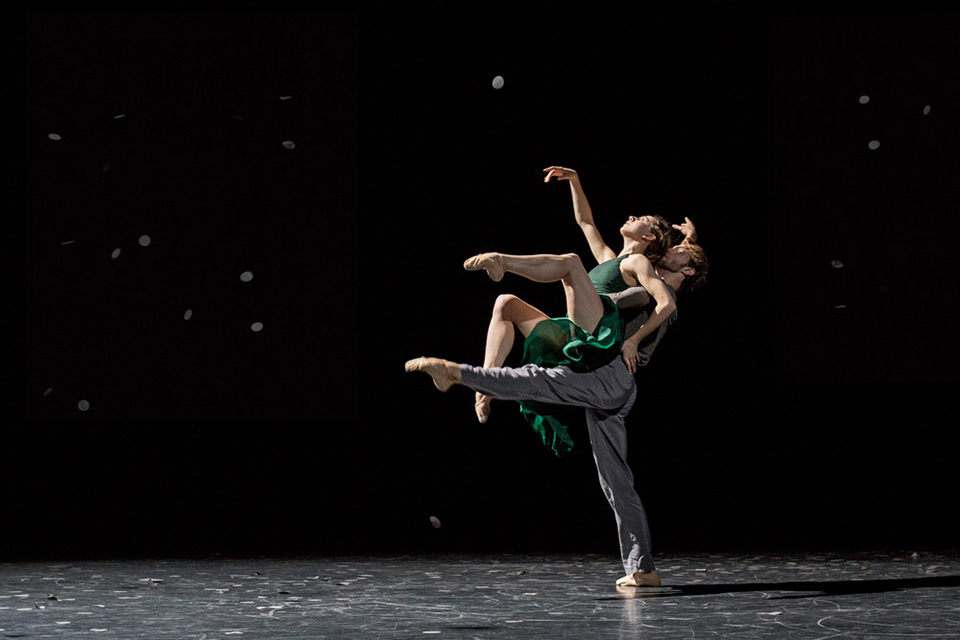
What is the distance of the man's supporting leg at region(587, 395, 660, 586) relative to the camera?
4867 millimetres

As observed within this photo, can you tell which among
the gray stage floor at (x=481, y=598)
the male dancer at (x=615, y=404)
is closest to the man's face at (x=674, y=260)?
the male dancer at (x=615, y=404)

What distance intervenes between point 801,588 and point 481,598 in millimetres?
1098

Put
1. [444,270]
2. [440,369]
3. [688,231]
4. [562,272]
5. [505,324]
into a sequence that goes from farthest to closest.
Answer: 1. [444,270]
2. [688,231]
3. [505,324]
4. [562,272]
5. [440,369]

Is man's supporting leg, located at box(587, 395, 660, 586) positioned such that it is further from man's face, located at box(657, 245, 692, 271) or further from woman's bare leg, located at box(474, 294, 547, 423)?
man's face, located at box(657, 245, 692, 271)

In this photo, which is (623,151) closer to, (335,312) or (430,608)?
(335,312)

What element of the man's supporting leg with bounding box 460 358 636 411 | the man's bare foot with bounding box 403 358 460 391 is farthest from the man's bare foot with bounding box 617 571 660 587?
the man's bare foot with bounding box 403 358 460 391

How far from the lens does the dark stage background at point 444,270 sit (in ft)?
20.5

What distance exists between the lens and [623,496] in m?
4.90

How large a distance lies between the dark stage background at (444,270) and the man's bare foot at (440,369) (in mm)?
1963

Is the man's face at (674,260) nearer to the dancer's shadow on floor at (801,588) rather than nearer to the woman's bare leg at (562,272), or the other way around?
the woman's bare leg at (562,272)

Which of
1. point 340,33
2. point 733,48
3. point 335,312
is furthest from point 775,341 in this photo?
point 340,33

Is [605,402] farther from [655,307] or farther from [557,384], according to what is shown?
[655,307]

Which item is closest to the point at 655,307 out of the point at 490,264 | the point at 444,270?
the point at 490,264

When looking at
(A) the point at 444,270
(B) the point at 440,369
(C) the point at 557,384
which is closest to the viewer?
(B) the point at 440,369
